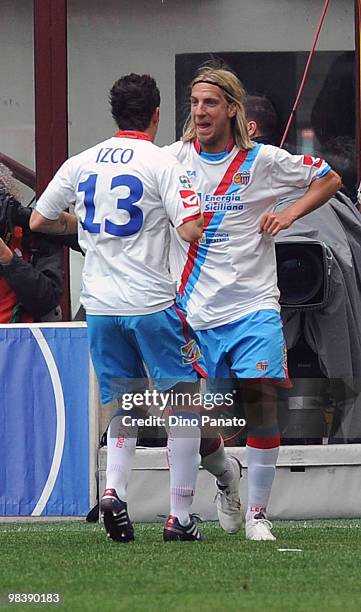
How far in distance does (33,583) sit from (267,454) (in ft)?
5.92

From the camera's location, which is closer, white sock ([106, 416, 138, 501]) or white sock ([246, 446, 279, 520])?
white sock ([106, 416, 138, 501])

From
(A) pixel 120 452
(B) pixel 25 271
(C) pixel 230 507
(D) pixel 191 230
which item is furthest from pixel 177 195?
(B) pixel 25 271

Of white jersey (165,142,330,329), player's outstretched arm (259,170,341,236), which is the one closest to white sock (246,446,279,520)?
white jersey (165,142,330,329)

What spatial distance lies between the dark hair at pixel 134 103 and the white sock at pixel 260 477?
4.59 feet

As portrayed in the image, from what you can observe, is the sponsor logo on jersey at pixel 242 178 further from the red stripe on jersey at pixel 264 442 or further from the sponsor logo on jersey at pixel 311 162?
the red stripe on jersey at pixel 264 442

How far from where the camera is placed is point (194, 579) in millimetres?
5051

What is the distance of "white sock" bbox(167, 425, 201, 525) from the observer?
20.9ft

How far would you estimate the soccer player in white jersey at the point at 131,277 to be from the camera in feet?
20.4

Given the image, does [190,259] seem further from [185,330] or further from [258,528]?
[258,528]

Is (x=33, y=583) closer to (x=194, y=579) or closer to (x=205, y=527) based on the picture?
(x=194, y=579)

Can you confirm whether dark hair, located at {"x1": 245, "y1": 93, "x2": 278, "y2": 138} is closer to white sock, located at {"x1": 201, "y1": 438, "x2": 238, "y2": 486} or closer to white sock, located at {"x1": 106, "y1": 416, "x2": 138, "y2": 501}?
white sock, located at {"x1": 201, "y1": 438, "x2": 238, "y2": 486}

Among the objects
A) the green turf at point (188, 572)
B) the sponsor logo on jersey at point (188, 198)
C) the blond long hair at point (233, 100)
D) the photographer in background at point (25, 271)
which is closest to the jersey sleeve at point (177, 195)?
the sponsor logo on jersey at point (188, 198)

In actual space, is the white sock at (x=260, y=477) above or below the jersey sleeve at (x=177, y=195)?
below

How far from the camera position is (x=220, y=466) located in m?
6.78
